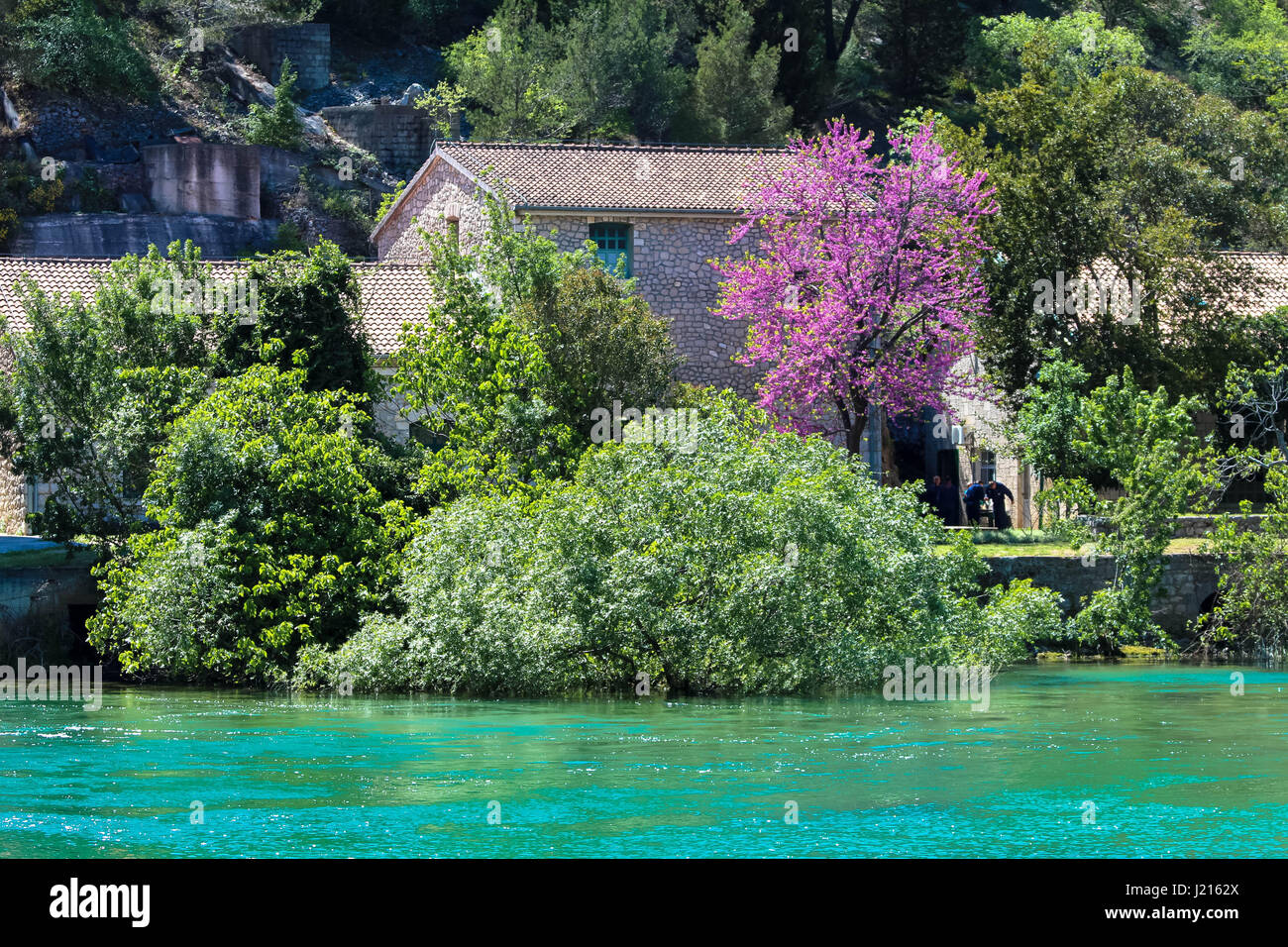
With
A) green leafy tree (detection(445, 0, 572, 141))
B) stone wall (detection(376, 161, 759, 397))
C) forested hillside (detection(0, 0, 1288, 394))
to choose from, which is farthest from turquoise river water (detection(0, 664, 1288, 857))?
green leafy tree (detection(445, 0, 572, 141))

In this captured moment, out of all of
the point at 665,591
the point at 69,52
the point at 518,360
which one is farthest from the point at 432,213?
the point at 665,591

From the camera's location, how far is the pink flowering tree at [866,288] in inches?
1323

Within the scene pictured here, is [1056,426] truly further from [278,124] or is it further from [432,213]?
[278,124]

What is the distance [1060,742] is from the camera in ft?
58.6

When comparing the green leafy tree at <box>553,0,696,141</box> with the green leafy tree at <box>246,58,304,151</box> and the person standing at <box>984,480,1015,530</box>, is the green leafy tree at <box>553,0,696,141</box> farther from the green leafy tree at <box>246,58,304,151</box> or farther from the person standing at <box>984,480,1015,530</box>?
the person standing at <box>984,480,1015,530</box>

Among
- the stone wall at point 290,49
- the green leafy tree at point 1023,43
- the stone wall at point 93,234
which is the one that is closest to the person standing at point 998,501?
the stone wall at point 93,234

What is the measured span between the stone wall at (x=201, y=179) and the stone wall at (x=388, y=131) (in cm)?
621

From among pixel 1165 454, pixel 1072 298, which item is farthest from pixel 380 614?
pixel 1072 298

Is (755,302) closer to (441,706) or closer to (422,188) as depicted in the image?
(422,188)

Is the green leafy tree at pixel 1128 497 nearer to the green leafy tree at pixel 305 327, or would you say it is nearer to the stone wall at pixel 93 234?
the green leafy tree at pixel 305 327

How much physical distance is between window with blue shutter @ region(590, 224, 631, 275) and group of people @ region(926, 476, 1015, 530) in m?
8.76

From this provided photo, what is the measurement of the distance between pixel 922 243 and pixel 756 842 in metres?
23.2

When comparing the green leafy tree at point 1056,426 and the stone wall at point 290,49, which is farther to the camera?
the stone wall at point 290,49

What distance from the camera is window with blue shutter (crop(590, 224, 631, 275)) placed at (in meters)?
37.0
